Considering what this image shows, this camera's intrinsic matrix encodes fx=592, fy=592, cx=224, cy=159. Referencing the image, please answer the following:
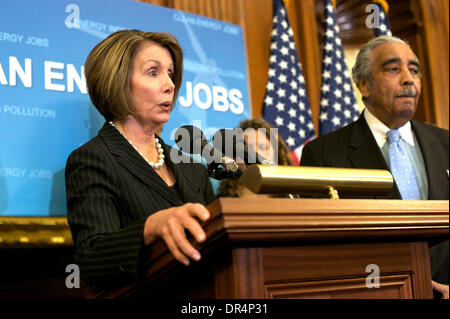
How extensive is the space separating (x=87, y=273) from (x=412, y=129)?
2.46 m

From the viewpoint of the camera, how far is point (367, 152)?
3.31 m

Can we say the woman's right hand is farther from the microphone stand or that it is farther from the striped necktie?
the striped necktie

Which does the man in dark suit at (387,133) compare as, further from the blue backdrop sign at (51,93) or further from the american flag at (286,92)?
the american flag at (286,92)

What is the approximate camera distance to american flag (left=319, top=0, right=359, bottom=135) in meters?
5.03

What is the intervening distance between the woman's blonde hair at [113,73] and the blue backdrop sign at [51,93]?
1.65 ft

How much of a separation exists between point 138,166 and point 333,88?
11.0ft

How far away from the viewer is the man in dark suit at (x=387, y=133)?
10.6ft

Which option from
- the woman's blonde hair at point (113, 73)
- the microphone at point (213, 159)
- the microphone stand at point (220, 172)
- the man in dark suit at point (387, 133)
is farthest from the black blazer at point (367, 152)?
the microphone stand at point (220, 172)

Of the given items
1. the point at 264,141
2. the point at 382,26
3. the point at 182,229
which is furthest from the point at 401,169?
the point at 382,26

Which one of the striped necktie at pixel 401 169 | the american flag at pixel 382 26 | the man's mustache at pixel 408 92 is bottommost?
the striped necktie at pixel 401 169

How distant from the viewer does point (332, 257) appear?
141 centimetres

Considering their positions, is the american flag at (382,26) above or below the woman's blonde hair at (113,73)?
above
